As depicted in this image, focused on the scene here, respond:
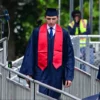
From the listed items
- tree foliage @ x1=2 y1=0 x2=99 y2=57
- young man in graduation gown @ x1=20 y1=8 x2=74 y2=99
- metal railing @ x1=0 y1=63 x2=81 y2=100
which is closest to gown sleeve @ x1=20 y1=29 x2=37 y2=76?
young man in graduation gown @ x1=20 y1=8 x2=74 y2=99

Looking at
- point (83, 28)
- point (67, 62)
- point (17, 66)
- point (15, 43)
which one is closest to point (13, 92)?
point (67, 62)

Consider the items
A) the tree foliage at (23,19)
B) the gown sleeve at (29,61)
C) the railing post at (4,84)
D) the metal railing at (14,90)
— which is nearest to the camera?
the metal railing at (14,90)

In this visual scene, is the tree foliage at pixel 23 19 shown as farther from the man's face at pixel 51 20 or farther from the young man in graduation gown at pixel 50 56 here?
the man's face at pixel 51 20

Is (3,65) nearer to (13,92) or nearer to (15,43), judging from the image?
(13,92)

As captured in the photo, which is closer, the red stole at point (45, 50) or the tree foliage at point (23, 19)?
the red stole at point (45, 50)

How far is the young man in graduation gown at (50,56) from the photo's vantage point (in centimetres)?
1039

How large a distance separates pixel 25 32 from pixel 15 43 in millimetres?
660

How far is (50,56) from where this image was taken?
1044 cm

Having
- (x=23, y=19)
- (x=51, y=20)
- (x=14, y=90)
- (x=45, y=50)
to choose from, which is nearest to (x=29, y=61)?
(x=45, y=50)

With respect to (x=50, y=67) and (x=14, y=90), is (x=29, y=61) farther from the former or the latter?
(x=14, y=90)

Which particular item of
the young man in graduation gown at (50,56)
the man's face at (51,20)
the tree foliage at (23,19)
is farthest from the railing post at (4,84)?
the tree foliage at (23,19)

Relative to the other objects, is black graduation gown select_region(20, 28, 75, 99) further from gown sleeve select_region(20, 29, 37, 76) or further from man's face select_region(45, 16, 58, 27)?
man's face select_region(45, 16, 58, 27)

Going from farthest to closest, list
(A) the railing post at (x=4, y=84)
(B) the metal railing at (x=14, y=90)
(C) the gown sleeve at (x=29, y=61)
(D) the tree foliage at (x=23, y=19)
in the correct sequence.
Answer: (D) the tree foliage at (x=23, y=19) < (C) the gown sleeve at (x=29, y=61) < (A) the railing post at (x=4, y=84) < (B) the metal railing at (x=14, y=90)

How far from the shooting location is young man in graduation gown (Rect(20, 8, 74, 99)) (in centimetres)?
1039
